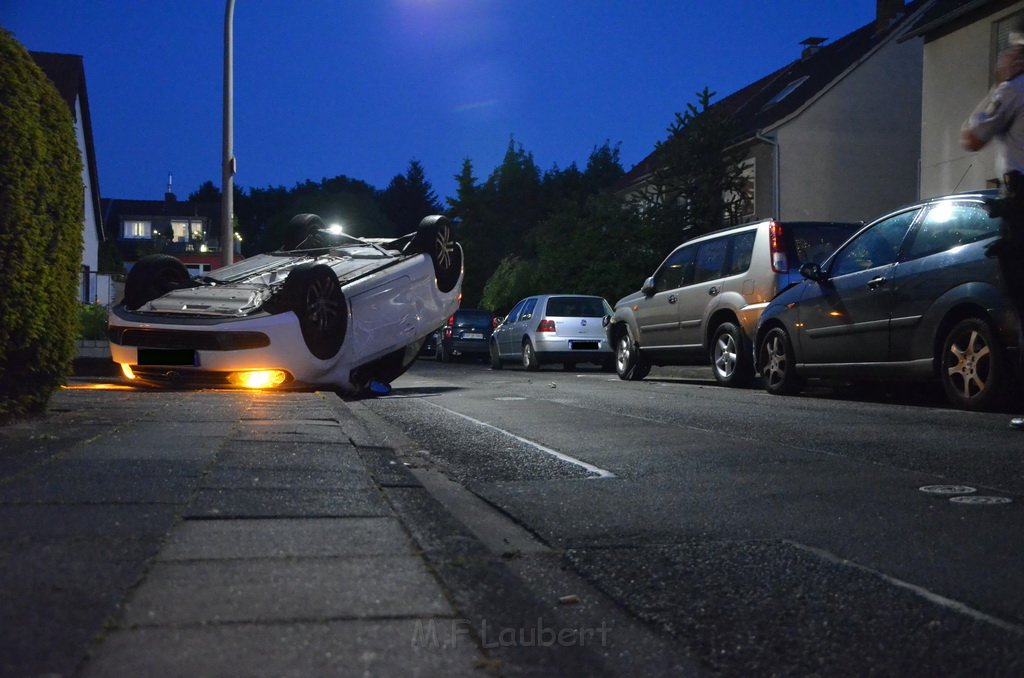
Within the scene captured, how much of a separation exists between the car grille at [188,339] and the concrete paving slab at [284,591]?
684cm

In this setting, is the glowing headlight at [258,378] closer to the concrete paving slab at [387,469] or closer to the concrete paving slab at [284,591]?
the concrete paving slab at [387,469]

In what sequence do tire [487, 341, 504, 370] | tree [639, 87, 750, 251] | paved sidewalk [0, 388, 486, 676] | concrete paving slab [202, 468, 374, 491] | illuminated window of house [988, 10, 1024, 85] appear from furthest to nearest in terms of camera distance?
tree [639, 87, 750, 251] < tire [487, 341, 504, 370] < illuminated window of house [988, 10, 1024, 85] < concrete paving slab [202, 468, 374, 491] < paved sidewalk [0, 388, 486, 676]

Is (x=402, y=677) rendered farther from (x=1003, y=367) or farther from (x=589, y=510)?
(x=1003, y=367)

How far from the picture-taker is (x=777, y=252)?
1195 centimetres

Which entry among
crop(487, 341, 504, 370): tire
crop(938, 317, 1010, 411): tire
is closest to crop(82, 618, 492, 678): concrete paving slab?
crop(938, 317, 1010, 411): tire

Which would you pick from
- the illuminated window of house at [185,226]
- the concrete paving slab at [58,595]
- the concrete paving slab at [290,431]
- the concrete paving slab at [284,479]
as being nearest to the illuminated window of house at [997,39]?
the concrete paving slab at [290,431]

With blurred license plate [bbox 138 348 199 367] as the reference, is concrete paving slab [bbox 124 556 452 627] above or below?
below

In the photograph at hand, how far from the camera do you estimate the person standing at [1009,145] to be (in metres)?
6.27

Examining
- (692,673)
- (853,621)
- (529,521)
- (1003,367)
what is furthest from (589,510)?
(1003,367)

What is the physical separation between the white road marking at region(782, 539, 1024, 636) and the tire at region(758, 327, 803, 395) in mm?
7404

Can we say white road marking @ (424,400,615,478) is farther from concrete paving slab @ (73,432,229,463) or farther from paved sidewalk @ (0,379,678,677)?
concrete paving slab @ (73,432,229,463)

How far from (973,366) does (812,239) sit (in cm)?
424

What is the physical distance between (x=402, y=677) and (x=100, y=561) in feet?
3.82

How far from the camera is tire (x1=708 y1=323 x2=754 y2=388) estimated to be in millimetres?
12414
